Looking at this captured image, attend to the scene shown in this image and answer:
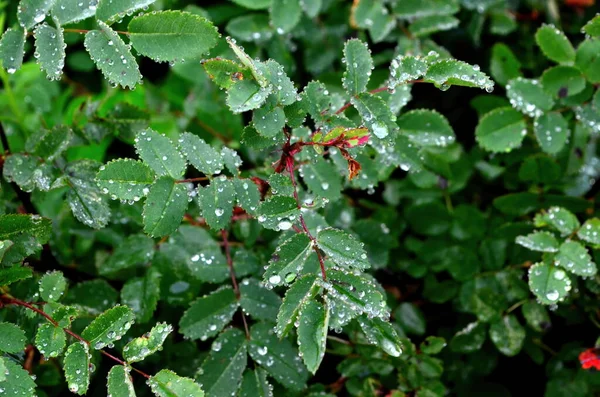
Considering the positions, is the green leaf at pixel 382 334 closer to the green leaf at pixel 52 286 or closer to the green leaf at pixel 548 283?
the green leaf at pixel 548 283

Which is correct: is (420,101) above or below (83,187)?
below

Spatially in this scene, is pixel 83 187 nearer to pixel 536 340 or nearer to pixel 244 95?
pixel 244 95

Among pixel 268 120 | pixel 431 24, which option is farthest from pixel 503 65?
pixel 268 120

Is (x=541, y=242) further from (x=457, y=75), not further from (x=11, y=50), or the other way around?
Answer: (x=11, y=50)

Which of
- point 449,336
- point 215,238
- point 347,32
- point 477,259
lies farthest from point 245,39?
point 449,336

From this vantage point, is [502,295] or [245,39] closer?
[502,295]

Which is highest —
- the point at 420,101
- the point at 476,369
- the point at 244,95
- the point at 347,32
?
the point at 244,95

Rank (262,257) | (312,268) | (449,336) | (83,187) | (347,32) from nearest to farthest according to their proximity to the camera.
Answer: (312,268) → (83,187) → (262,257) → (449,336) → (347,32)

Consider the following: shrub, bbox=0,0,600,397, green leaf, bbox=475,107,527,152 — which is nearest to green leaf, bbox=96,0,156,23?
shrub, bbox=0,0,600,397

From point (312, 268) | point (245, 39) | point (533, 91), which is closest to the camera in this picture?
point (312, 268)
